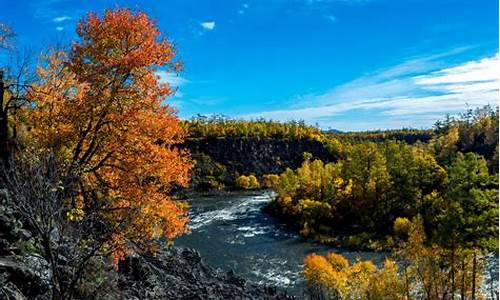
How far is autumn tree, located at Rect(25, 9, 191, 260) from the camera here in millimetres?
20078

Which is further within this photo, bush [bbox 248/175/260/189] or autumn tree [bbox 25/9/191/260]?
bush [bbox 248/175/260/189]

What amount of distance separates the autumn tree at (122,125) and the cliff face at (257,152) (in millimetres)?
147559

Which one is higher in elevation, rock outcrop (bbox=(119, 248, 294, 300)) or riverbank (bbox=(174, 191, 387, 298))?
rock outcrop (bbox=(119, 248, 294, 300))

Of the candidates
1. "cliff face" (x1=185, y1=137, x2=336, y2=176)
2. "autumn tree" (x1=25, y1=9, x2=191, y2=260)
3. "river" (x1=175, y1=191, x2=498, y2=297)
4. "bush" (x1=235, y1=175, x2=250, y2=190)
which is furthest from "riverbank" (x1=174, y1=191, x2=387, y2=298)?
"cliff face" (x1=185, y1=137, x2=336, y2=176)

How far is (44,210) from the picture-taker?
45.7 ft

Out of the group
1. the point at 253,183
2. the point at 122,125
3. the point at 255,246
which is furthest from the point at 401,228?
the point at 253,183

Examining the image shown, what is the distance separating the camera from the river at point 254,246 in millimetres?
53656

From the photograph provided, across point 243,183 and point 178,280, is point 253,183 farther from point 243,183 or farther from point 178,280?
point 178,280

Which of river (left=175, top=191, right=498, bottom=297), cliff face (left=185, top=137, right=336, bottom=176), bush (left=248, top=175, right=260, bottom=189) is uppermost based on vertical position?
cliff face (left=185, top=137, right=336, bottom=176)

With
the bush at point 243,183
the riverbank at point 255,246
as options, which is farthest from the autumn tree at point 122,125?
the bush at point 243,183

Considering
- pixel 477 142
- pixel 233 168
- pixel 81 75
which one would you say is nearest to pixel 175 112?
pixel 81 75

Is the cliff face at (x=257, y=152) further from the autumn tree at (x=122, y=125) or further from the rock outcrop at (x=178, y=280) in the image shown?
the autumn tree at (x=122, y=125)

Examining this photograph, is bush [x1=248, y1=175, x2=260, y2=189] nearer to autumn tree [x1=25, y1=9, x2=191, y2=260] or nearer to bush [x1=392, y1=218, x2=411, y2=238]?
bush [x1=392, y1=218, x2=411, y2=238]

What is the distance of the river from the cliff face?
7684 cm
